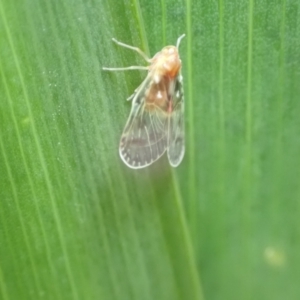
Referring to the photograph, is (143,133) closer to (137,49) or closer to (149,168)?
(149,168)

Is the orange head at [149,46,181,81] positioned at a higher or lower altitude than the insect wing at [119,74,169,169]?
higher

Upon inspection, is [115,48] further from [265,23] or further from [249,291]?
[249,291]

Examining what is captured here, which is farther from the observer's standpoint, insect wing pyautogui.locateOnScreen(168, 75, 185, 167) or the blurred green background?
insect wing pyautogui.locateOnScreen(168, 75, 185, 167)

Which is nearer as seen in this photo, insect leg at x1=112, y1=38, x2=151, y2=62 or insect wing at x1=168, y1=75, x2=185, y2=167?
insect leg at x1=112, y1=38, x2=151, y2=62

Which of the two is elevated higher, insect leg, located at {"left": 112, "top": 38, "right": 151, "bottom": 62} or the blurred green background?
insect leg, located at {"left": 112, "top": 38, "right": 151, "bottom": 62}

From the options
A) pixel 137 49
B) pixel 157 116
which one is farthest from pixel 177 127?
pixel 137 49
